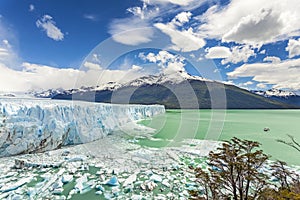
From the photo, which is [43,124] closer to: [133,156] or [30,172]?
[30,172]

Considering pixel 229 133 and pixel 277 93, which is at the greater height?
pixel 277 93

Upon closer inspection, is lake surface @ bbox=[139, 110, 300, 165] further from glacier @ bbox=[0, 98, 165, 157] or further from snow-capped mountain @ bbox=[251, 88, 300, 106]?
snow-capped mountain @ bbox=[251, 88, 300, 106]

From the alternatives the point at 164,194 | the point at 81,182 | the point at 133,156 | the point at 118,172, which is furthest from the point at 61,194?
the point at 133,156

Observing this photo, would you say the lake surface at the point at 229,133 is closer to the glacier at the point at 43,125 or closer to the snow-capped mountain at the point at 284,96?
the glacier at the point at 43,125

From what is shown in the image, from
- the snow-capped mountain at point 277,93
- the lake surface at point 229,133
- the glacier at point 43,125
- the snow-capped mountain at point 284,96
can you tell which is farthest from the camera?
the snow-capped mountain at point 277,93

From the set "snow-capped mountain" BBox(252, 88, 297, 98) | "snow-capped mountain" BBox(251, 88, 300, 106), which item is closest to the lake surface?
"snow-capped mountain" BBox(251, 88, 300, 106)

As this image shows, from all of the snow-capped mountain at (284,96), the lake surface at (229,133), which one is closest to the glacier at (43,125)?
the lake surface at (229,133)

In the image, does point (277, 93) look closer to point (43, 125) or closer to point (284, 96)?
point (284, 96)

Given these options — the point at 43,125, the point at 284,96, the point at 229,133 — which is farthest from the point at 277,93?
the point at 43,125
